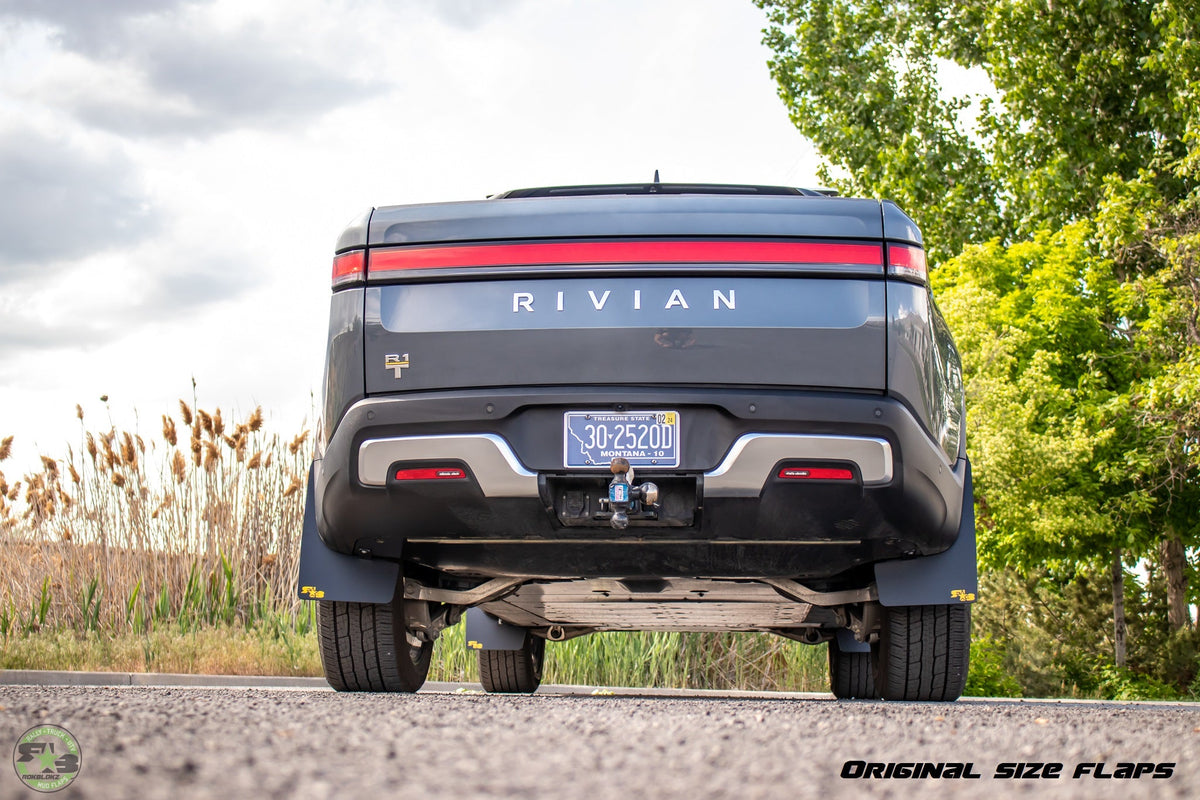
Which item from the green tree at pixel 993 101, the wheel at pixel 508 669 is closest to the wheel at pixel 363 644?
the wheel at pixel 508 669

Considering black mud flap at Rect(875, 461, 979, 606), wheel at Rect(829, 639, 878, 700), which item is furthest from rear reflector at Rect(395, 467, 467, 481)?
wheel at Rect(829, 639, 878, 700)

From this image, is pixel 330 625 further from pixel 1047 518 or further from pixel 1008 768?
pixel 1047 518

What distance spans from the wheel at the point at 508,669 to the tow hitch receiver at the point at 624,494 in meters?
3.13

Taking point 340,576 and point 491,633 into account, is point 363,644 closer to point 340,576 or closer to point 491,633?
point 340,576

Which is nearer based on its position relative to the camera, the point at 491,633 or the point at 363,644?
the point at 363,644

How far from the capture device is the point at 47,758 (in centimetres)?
226

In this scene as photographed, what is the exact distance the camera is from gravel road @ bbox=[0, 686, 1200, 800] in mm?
2078

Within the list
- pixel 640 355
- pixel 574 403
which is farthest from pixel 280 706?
pixel 640 355

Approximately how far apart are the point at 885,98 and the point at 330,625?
24298 mm

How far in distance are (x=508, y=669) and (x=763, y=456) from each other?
3464 mm

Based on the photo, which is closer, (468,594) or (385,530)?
(385,530)

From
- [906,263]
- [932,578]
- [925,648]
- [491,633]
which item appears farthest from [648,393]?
[491,633]

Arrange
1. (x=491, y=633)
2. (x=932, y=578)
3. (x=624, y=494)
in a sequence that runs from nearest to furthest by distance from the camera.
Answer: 1. (x=624, y=494)
2. (x=932, y=578)
3. (x=491, y=633)

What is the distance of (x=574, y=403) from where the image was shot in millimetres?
3992
